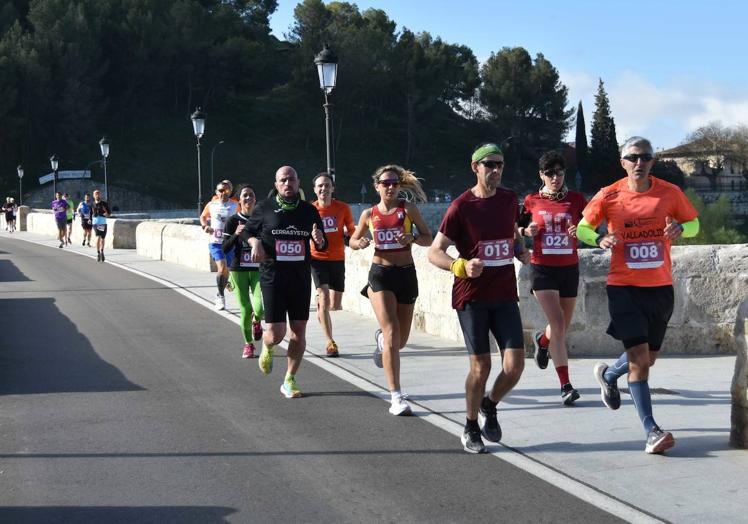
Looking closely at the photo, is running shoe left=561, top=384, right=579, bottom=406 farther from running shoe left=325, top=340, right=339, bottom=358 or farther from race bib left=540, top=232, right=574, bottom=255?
running shoe left=325, top=340, right=339, bottom=358

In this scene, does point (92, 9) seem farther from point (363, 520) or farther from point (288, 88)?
point (363, 520)

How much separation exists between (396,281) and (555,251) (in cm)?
126

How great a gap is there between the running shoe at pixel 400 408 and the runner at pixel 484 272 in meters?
1.13

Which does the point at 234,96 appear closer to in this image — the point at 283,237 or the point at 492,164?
the point at 283,237

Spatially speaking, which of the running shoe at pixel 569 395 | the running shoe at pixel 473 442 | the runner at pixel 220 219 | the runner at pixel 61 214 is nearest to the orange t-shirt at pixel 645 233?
the running shoe at pixel 473 442

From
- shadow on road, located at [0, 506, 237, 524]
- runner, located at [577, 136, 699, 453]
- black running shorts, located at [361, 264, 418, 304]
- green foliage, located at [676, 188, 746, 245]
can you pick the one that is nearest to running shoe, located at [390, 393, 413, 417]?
black running shorts, located at [361, 264, 418, 304]

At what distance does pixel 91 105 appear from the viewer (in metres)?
89.5

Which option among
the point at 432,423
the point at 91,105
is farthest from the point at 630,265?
the point at 91,105

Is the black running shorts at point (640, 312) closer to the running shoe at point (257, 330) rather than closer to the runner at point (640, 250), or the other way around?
the runner at point (640, 250)

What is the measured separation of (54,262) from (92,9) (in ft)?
241

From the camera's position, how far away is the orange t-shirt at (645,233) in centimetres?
664

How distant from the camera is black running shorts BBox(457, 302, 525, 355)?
21.5 feet

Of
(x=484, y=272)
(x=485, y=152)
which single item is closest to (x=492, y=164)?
(x=485, y=152)

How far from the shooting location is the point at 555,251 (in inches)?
327
